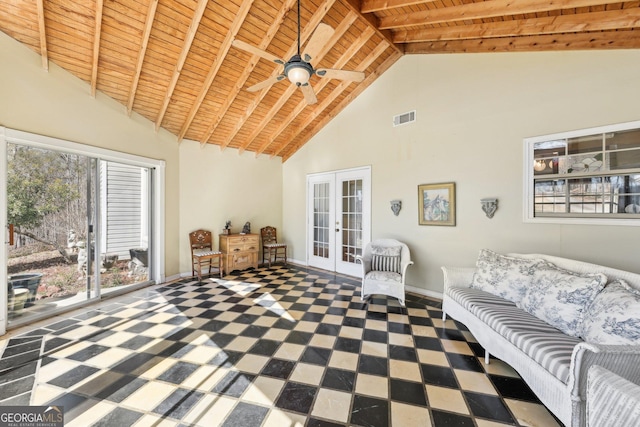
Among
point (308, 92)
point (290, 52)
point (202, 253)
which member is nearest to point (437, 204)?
point (308, 92)

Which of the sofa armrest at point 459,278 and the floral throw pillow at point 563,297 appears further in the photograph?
the sofa armrest at point 459,278

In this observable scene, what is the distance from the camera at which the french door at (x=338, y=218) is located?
5055mm

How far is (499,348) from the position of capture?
2125mm

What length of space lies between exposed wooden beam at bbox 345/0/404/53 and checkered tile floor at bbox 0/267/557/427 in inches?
153

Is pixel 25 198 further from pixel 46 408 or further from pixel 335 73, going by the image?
pixel 335 73

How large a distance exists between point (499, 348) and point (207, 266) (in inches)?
196

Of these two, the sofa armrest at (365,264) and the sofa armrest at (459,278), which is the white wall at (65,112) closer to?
the sofa armrest at (365,264)

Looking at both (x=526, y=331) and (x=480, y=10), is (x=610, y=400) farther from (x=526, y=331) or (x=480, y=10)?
(x=480, y=10)

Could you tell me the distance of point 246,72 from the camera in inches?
144

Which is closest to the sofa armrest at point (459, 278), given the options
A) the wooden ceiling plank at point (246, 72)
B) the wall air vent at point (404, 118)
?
the wall air vent at point (404, 118)

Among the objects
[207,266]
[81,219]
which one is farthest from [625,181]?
[81,219]

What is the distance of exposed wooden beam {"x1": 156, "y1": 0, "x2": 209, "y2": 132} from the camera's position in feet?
9.16

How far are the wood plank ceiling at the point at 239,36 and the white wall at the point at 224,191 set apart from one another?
40.3 inches

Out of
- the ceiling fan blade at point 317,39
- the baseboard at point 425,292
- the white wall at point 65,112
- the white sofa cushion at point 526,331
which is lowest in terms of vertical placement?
the baseboard at point 425,292
